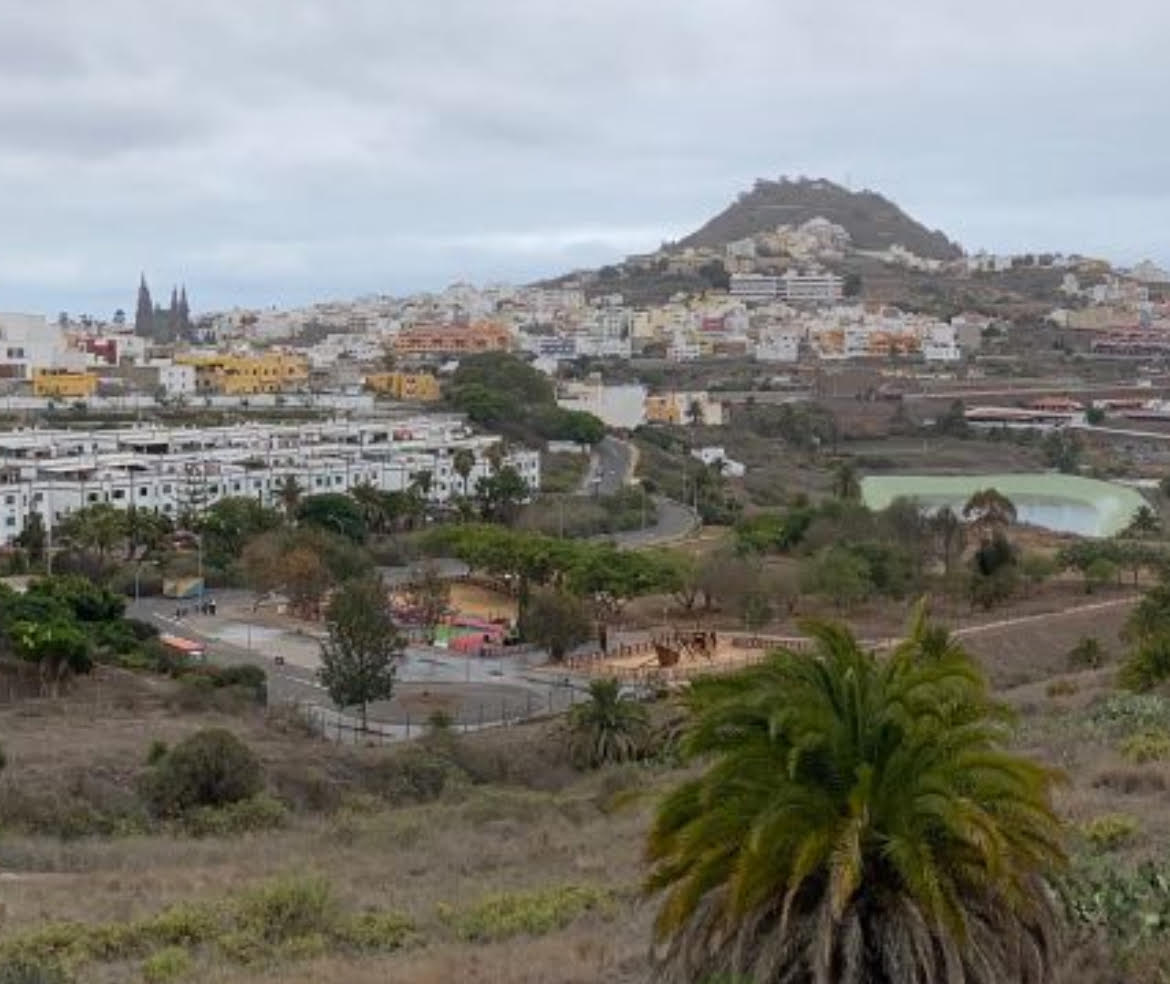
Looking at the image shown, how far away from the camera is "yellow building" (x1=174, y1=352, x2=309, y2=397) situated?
245ft

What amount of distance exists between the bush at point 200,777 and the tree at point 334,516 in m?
26.3

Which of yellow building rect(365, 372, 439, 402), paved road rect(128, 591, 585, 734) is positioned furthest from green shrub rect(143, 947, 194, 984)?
yellow building rect(365, 372, 439, 402)

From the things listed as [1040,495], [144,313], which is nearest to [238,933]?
[1040,495]

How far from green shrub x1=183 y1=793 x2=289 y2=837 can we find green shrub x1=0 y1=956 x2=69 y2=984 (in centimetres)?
714

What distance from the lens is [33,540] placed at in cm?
3897

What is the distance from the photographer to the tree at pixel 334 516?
41.7 metres

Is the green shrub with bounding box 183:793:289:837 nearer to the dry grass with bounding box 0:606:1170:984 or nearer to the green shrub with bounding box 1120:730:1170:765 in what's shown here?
the dry grass with bounding box 0:606:1170:984

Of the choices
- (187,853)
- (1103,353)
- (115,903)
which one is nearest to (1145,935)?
(115,903)

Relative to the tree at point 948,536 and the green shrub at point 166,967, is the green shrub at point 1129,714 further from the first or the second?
the tree at point 948,536

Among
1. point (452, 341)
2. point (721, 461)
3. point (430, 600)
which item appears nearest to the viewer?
point (430, 600)

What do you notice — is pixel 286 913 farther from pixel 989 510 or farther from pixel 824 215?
pixel 824 215

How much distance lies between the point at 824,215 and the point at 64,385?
417ft

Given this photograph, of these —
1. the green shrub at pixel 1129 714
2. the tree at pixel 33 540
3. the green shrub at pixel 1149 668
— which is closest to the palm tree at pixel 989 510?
the tree at pixel 33 540

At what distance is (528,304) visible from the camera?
140500mm
